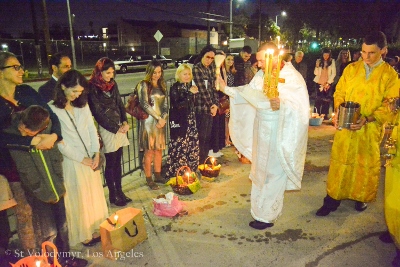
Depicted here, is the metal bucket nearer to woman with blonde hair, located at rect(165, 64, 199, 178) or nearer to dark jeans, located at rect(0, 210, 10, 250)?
woman with blonde hair, located at rect(165, 64, 199, 178)

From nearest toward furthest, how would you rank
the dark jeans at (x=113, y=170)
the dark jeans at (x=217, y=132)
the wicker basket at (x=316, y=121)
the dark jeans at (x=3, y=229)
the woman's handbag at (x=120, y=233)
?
the dark jeans at (x=3, y=229)
the woman's handbag at (x=120, y=233)
the dark jeans at (x=113, y=170)
the dark jeans at (x=217, y=132)
the wicker basket at (x=316, y=121)

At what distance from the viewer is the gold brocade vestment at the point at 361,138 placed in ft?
12.5

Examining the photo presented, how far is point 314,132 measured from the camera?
27.5 feet

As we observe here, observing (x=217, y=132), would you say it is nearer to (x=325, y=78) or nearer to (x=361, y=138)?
(x=361, y=138)

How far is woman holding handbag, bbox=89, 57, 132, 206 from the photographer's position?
13.4 feet

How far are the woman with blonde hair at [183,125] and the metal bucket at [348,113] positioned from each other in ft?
7.09

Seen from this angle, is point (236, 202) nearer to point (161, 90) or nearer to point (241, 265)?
point (241, 265)

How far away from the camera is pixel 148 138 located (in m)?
4.99

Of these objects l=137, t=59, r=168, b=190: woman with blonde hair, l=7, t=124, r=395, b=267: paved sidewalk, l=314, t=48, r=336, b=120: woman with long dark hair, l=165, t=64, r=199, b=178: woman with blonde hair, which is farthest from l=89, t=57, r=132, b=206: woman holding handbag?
l=314, t=48, r=336, b=120: woman with long dark hair

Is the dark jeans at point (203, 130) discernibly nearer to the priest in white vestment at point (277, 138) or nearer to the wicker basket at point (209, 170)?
the wicker basket at point (209, 170)

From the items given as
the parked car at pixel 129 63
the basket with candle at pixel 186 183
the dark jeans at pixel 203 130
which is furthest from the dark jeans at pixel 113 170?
the parked car at pixel 129 63

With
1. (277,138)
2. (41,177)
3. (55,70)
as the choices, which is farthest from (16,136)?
(277,138)

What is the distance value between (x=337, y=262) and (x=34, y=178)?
2937mm

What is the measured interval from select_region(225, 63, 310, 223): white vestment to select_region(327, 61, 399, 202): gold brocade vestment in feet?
2.15
